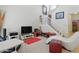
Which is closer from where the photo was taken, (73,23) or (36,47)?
(36,47)

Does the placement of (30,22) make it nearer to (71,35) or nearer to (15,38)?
(15,38)

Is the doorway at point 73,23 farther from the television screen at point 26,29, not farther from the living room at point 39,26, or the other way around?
the television screen at point 26,29

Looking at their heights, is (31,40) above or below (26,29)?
below

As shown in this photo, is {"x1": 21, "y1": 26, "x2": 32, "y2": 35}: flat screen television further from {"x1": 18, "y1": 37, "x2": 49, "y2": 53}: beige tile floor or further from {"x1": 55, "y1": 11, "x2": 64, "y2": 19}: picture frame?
{"x1": 55, "y1": 11, "x2": 64, "y2": 19}: picture frame

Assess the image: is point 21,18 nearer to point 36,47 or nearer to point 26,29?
point 26,29

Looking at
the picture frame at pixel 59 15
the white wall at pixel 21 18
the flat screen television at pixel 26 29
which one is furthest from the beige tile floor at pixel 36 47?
the picture frame at pixel 59 15

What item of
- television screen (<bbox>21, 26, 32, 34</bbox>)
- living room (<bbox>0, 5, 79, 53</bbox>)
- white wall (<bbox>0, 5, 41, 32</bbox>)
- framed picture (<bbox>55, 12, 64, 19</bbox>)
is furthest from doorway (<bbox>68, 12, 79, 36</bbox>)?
television screen (<bbox>21, 26, 32, 34</bbox>)

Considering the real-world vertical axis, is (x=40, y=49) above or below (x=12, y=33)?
below

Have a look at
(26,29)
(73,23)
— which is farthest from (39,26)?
(73,23)

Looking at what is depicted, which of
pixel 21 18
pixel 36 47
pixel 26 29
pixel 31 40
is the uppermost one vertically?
pixel 21 18
